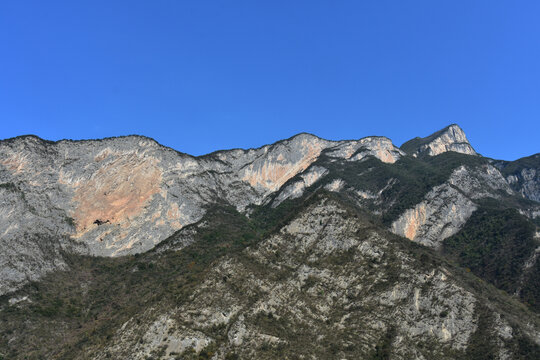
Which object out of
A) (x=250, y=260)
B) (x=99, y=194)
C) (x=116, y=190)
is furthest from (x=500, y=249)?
(x=99, y=194)

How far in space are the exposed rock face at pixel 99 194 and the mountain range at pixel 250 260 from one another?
553mm

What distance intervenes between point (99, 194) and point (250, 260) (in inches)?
3181

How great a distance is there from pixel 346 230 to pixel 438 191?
5900cm

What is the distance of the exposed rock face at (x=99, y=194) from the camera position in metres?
144

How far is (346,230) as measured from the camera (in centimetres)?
11762

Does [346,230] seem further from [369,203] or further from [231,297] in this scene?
[369,203]

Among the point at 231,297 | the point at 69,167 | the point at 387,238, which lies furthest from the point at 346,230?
the point at 69,167

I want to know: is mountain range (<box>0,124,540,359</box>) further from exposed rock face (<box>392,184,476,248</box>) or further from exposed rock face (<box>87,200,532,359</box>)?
exposed rock face (<box>392,184,476,248</box>)

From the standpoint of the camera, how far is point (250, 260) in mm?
107750

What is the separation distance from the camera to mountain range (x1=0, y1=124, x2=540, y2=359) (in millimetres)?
87875

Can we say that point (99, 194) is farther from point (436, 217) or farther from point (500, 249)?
point (500, 249)

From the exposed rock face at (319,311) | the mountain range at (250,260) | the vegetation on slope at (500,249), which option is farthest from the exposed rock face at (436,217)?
the exposed rock face at (319,311)

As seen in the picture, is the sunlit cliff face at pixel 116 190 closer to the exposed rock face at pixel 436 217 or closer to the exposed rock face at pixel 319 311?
the exposed rock face at pixel 319 311

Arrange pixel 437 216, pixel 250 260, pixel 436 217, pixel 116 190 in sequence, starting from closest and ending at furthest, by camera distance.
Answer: pixel 250 260
pixel 436 217
pixel 437 216
pixel 116 190
